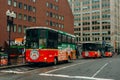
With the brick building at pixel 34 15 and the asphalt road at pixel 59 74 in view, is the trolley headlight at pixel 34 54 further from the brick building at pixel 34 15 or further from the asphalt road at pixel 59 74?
the brick building at pixel 34 15

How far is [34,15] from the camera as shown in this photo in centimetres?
8194

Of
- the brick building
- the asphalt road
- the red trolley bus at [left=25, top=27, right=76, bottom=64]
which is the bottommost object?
the asphalt road

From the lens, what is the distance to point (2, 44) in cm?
6581

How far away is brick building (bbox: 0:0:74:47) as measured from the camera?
68.2 m

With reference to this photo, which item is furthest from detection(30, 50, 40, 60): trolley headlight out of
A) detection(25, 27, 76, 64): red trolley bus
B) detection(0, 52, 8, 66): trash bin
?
detection(0, 52, 8, 66): trash bin

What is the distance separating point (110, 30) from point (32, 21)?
6091 cm

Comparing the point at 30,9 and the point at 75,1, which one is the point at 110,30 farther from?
the point at 30,9

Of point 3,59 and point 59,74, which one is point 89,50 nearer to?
point 3,59

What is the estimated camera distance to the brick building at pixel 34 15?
68213 mm

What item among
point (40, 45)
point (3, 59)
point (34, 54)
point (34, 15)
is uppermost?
point (34, 15)

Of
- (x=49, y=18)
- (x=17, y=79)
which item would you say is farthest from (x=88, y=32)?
(x=17, y=79)

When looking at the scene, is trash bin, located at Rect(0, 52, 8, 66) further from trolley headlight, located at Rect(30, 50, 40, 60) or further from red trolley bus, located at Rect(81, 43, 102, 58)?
red trolley bus, located at Rect(81, 43, 102, 58)

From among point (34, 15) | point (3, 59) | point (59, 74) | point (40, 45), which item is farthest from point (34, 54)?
point (34, 15)

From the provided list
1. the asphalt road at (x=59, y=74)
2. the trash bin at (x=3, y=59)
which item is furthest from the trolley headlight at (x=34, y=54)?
the asphalt road at (x=59, y=74)
